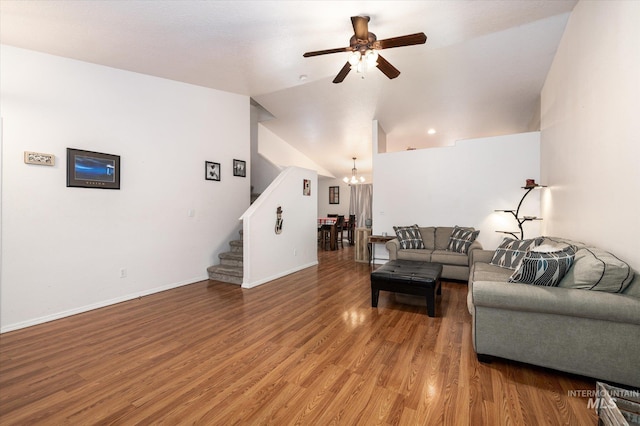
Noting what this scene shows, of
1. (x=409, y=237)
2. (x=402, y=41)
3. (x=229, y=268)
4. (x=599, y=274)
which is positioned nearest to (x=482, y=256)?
(x=409, y=237)

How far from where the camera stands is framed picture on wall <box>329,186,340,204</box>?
11.0 meters

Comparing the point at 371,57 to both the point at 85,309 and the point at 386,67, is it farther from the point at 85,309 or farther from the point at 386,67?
the point at 85,309

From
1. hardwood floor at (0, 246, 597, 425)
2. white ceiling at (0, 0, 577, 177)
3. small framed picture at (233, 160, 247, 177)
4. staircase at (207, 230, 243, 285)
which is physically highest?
white ceiling at (0, 0, 577, 177)

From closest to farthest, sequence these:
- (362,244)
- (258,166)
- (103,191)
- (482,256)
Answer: (103,191)
(482,256)
(362,244)
(258,166)

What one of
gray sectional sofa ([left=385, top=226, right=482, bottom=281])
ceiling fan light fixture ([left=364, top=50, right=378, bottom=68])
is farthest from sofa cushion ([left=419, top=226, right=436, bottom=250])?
ceiling fan light fixture ([left=364, top=50, right=378, bottom=68])

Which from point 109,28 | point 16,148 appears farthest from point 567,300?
point 16,148

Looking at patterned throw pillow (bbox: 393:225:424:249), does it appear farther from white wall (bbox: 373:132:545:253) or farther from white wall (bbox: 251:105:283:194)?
white wall (bbox: 251:105:283:194)

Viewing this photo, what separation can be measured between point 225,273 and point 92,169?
7.84 ft

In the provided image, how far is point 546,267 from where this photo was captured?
6.95 ft

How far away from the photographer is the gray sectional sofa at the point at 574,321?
71.3 inches

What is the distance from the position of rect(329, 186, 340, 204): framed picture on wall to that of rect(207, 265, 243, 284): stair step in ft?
22.0

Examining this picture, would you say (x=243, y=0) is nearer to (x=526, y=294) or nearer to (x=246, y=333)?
(x=246, y=333)

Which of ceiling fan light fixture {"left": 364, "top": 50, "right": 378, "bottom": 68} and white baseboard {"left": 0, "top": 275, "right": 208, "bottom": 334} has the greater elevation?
ceiling fan light fixture {"left": 364, "top": 50, "right": 378, "bottom": 68}

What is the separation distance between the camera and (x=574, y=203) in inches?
125
